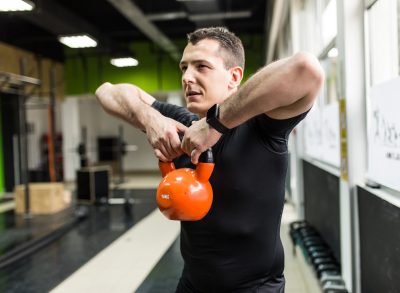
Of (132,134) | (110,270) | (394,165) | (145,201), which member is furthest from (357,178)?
(132,134)

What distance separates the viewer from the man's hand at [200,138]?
38.9 inches

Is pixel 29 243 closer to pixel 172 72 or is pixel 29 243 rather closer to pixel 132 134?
pixel 172 72

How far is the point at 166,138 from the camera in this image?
1106 mm

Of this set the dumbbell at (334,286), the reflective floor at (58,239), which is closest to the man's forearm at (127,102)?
the dumbbell at (334,286)

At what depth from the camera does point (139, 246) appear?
4230 millimetres

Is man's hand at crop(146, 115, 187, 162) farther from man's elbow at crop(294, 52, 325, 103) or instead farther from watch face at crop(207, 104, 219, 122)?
man's elbow at crop(294, 52, 325, 103)

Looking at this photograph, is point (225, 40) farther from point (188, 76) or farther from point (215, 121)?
point (215, 121)

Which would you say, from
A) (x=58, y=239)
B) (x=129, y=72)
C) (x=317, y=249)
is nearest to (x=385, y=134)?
(x=317, y=249)

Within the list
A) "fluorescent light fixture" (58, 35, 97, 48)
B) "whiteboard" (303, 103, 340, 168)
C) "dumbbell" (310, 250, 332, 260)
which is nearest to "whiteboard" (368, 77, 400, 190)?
"whiteboard" (303, 103, 340, 168)

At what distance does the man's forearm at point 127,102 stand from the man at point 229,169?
0.09 meters

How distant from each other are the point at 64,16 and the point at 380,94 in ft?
19.9

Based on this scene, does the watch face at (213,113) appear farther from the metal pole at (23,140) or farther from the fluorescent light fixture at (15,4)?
the metal pole at (23,140)

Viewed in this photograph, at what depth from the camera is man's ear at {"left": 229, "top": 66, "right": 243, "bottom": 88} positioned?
1200mm

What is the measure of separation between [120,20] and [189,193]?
916 centimetres
